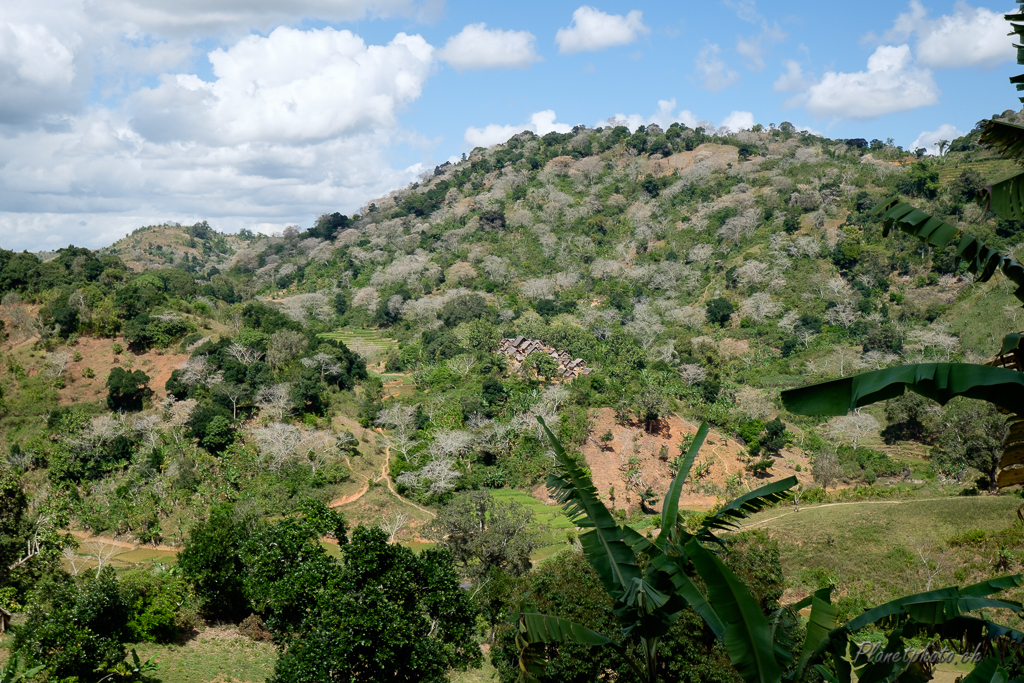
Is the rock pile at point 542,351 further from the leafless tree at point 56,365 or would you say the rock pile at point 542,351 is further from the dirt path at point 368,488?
the leafless tree at point 56,365

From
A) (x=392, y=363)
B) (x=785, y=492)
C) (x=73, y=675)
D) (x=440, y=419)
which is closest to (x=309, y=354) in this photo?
(x=392, y=363)

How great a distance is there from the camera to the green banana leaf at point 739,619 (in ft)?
10.1

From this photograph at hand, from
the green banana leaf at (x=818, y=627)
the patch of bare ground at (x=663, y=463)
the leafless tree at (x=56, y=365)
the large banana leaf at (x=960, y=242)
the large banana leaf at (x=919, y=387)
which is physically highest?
the large banana leaf at (x=960, y=242)

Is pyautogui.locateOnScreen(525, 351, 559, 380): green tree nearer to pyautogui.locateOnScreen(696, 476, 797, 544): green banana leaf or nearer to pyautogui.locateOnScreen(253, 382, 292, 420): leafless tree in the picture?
pyautogui.locateOnScreen(253, 382, 292, 420): leafless tree

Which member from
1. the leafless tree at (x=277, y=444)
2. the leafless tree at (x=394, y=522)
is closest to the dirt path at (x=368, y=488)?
the leafless tree at (x=394, y=522)

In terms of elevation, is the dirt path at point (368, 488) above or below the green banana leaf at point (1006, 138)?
below

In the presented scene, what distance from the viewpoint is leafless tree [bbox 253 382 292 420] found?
85.1ft

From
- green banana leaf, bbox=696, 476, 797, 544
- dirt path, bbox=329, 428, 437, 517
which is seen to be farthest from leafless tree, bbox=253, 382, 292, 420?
green banana leaf, bbox=696, 476, 797, 544

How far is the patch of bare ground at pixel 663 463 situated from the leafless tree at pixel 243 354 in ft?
48.8

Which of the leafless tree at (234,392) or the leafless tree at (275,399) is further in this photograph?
the leafless tree at (275,399)

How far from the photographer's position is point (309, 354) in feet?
102

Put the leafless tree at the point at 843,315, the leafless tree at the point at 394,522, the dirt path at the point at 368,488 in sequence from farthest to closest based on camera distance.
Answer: the leafless tree at the point at 843,315 < the dirt path at the point at 368,488 < the leafless tree at the point at 394,522

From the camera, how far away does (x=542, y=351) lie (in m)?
32.5

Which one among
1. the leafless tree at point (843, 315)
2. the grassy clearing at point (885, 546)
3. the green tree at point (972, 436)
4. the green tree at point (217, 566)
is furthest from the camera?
the leafless tree at point (843, 315)
